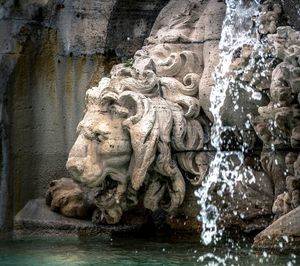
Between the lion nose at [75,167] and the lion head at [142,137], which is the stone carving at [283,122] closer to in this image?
the lion head at [142,137]

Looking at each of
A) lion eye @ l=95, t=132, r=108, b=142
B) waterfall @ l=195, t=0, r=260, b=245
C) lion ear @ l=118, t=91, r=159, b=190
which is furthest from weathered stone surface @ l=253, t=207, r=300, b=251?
lion eye @ l=95, t=132, r=108, b=142

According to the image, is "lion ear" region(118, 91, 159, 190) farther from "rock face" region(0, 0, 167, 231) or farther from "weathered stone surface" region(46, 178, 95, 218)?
"rock face" region(0, 0, 167, 231)

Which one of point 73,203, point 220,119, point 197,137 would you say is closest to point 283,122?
point 220,119

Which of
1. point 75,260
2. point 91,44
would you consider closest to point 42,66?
point 91,44

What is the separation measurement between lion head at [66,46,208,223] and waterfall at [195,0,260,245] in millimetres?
140

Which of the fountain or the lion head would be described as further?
the lion head

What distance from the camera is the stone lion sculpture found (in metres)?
7.84

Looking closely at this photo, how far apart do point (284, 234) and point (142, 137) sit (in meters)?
1.32

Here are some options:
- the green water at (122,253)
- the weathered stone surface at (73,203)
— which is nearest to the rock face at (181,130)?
the green water at (122,253)

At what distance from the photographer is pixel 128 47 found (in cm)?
912

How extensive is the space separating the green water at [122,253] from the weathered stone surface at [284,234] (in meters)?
0.06

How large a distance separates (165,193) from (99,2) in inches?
69.0

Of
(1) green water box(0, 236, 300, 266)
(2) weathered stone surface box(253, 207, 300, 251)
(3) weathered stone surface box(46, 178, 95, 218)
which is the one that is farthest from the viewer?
(3) weathered stone surface box(46, 178, 95, 218)

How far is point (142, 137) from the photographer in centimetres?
778
